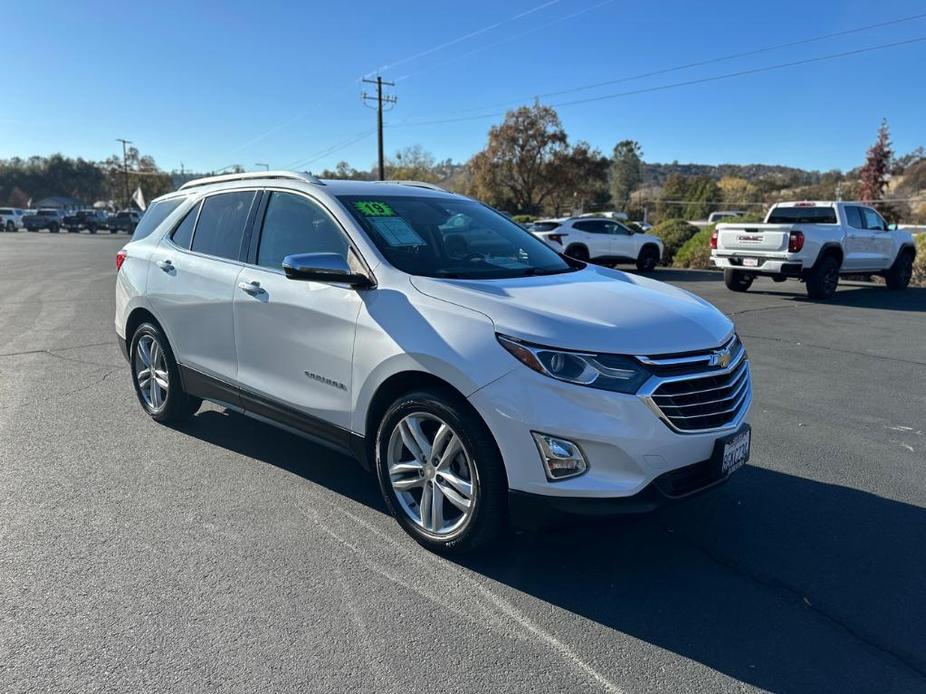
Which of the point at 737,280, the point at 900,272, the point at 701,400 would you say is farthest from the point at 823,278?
the point at 701,400

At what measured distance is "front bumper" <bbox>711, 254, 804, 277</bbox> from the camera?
1382cm

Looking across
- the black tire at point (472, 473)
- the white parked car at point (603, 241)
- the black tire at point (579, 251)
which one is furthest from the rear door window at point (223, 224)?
the black tire at point (579, 251)

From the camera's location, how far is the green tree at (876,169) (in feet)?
163

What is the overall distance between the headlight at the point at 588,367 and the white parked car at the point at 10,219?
65.4 meters

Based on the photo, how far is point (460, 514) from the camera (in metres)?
3.58

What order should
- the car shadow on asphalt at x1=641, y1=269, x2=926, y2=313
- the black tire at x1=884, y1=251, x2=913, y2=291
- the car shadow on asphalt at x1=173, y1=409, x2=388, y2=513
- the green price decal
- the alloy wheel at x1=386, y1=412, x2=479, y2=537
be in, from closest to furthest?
the alloy wheel at x1=386, y1=412, x2=479, y2=537, the green price decal, the car shadow on asphalt at x1=173, y1=409, x2=388, y2=513, the car shadow on asphalt at x1=641, y1=269, x2=926, y2=313, the black tire at x1=884, y1=251, x2=913, y2=291

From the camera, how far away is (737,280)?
607 inches

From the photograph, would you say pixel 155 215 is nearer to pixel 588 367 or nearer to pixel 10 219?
pixel 588 367

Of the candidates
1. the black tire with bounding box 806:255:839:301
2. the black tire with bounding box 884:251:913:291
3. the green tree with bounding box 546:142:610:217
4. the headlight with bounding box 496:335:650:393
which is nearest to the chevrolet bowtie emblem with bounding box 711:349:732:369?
the headlight with bounding box 496:335:650:393

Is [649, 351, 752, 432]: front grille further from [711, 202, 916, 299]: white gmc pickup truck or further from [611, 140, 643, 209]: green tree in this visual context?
[611, 140, 643, 209]: green tree

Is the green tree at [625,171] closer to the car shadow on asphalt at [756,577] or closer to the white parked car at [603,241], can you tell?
the white parked car at [603,241]

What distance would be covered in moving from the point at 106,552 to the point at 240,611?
960mm

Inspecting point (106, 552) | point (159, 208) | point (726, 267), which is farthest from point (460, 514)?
point (726, 267)

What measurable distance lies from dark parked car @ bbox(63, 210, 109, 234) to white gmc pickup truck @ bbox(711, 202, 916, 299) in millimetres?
54498
